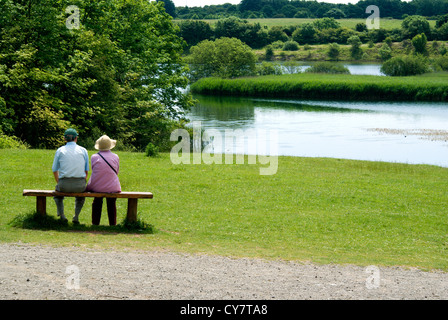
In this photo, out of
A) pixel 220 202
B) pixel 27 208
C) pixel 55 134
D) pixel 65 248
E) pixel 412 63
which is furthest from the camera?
pixel 412 63

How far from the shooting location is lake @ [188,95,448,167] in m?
40.8

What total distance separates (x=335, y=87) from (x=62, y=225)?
7979 cm

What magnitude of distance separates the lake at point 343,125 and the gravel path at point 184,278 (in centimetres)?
2613

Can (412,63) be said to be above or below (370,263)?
above

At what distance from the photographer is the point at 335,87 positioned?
8869 centimetres

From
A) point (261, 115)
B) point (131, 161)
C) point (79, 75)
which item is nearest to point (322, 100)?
point (261, 115)

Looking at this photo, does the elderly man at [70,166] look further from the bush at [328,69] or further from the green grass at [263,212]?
the bush at [328,69]

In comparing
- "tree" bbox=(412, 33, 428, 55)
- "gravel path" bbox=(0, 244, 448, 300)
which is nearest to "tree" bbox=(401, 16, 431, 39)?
"tree" bbox=(412, 33, 428, 55)

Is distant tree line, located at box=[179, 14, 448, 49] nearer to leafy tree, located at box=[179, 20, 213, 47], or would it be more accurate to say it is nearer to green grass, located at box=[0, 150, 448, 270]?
leafy tree, located at box=[179, 20, 213, 47]

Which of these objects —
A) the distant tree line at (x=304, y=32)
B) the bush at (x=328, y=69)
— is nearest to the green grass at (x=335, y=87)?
the bush at (x=328, y=69)

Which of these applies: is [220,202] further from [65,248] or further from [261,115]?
A: [261,115]

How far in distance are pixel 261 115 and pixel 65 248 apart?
56.5m

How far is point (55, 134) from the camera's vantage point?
101ft
